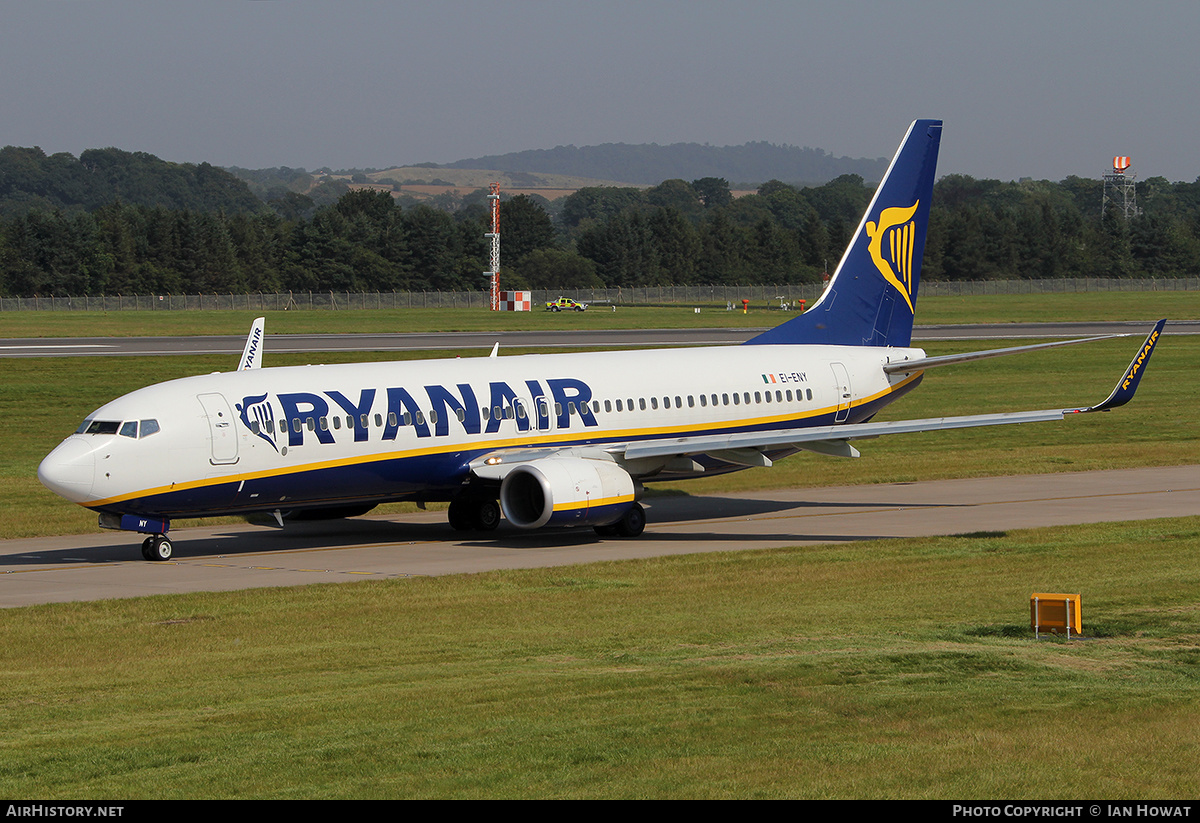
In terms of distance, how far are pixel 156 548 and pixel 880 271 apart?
2214 cm

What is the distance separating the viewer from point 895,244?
4338cm

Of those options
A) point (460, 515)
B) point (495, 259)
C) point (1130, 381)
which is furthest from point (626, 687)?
point (495, 259)

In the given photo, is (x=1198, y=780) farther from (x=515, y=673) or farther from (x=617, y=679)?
(x=515, y=673)

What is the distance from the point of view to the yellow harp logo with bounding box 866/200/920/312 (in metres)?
43.0

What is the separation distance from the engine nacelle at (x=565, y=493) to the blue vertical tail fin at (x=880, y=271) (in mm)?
10571

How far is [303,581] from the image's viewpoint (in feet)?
92.8

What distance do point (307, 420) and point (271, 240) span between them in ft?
523

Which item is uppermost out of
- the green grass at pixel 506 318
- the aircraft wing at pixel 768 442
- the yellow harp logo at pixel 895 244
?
the yellow harp logo at pixel 895 244

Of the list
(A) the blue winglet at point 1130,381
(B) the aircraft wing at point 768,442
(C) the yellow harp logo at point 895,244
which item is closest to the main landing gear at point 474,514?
(B) the aircraft wing at point 768,442

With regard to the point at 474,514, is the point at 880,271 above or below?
above

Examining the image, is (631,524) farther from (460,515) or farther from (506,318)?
(506,318)

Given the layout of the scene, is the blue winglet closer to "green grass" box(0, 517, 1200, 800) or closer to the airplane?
the airplane

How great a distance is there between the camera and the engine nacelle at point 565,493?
32.2 m

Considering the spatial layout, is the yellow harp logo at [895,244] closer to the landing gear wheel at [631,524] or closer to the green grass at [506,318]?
the landing gear wheel at [631,524]
